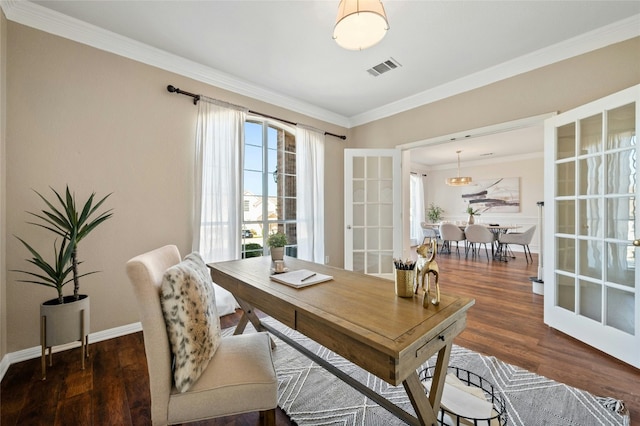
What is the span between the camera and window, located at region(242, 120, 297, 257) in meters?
3.34

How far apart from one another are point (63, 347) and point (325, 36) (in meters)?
3.43

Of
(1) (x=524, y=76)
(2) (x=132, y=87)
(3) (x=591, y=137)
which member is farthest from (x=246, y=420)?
(1) (x=524, y=76)

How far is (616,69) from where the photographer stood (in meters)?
2.18

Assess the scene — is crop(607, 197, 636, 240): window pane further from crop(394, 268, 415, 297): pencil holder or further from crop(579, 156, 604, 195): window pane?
crop(394, 268, 415, 297): pencil holder

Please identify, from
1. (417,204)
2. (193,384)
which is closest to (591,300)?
(193,384)

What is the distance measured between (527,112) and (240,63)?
9.89 ft

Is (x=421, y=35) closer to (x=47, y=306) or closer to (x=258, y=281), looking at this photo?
(x=258, y=281)

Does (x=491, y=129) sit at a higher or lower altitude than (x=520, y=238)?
higher

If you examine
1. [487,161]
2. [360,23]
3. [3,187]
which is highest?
[487,161]

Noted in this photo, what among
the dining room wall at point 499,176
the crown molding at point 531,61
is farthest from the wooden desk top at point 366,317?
the dining room wall at point 499,176

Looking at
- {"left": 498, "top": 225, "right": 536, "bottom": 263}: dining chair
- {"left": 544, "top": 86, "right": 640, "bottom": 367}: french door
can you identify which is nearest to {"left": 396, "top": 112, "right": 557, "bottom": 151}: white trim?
{"left": 544, "top": 86, "right": 640, "bottom": 367}: french door

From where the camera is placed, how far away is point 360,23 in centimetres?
157

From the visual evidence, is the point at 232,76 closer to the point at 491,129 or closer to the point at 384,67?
the point at 384,67

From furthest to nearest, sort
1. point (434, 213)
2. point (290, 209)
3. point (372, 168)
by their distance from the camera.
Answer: point (434, 213) < point (372, 168) < point (290, 209)
